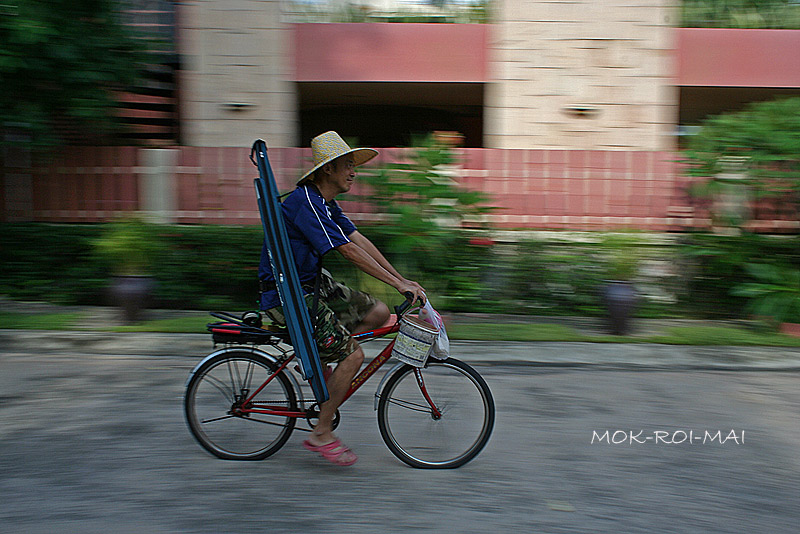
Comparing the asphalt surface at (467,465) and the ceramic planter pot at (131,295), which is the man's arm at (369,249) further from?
the ceramic planter pot at (131,295)

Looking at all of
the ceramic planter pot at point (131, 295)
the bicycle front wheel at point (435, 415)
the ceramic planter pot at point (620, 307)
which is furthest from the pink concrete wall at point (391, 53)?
the bicycle front wheel at point (435, 415)

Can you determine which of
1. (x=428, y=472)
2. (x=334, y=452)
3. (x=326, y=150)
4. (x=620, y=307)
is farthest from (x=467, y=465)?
(x=620, y=307)

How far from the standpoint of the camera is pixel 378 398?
3.90 metres

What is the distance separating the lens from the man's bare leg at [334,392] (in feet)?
12.5

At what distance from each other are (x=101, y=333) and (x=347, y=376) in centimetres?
390

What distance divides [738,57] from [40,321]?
9.52 m

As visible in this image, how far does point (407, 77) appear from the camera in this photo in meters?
9.95

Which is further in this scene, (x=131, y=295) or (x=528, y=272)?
(x=528, y=272)

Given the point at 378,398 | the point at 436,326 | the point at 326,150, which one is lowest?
the point at 378,398

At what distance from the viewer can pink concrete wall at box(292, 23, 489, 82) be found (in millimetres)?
9547

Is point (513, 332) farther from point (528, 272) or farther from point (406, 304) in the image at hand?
point (406, 304)

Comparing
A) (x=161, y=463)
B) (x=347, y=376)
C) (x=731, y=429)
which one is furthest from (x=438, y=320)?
(x=731, y=429)

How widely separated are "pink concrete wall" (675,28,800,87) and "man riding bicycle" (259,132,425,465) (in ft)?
24.6

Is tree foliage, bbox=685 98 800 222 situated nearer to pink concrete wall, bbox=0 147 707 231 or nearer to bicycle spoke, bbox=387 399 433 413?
pink concrete wall, bbox=0 147 707 231
